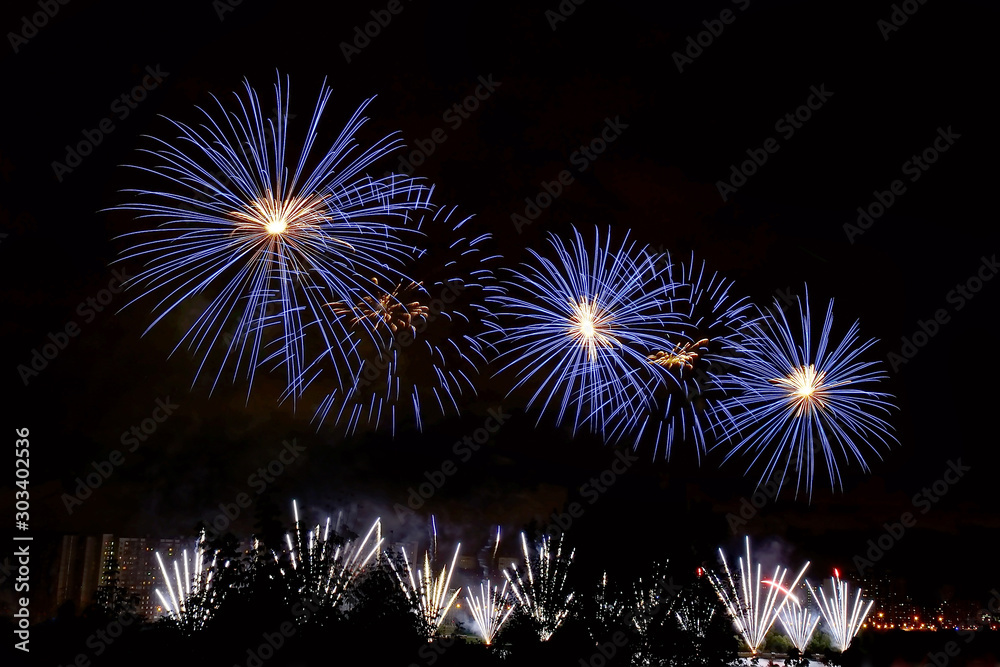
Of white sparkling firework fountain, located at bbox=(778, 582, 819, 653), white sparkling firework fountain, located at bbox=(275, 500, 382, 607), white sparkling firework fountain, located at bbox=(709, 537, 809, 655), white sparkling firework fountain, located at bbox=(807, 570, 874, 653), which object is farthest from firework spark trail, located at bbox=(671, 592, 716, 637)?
white sparkling firework fountain, located at bbox=(807, 570, 874, 653)

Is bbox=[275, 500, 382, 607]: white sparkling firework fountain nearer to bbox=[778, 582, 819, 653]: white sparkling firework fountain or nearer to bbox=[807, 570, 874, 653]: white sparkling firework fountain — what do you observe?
bbox=[778, 582, 819, 653]: white sparkling firework fountain

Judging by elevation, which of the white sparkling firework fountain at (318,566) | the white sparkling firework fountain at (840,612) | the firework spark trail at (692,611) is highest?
the white sparkling firework fountain at (840,612)

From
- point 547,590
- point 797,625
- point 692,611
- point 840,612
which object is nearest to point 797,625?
point 797,625

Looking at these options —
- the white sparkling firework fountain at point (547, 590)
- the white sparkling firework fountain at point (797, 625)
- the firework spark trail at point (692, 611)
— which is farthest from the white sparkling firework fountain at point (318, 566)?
the white sparkling firework fountain at point (797, 625)

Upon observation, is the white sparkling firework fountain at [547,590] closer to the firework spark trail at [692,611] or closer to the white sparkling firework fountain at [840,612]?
the firework spark trail at [692,611]

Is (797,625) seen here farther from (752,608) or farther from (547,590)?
(547,590)

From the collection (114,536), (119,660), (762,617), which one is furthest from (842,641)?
(119,660)
